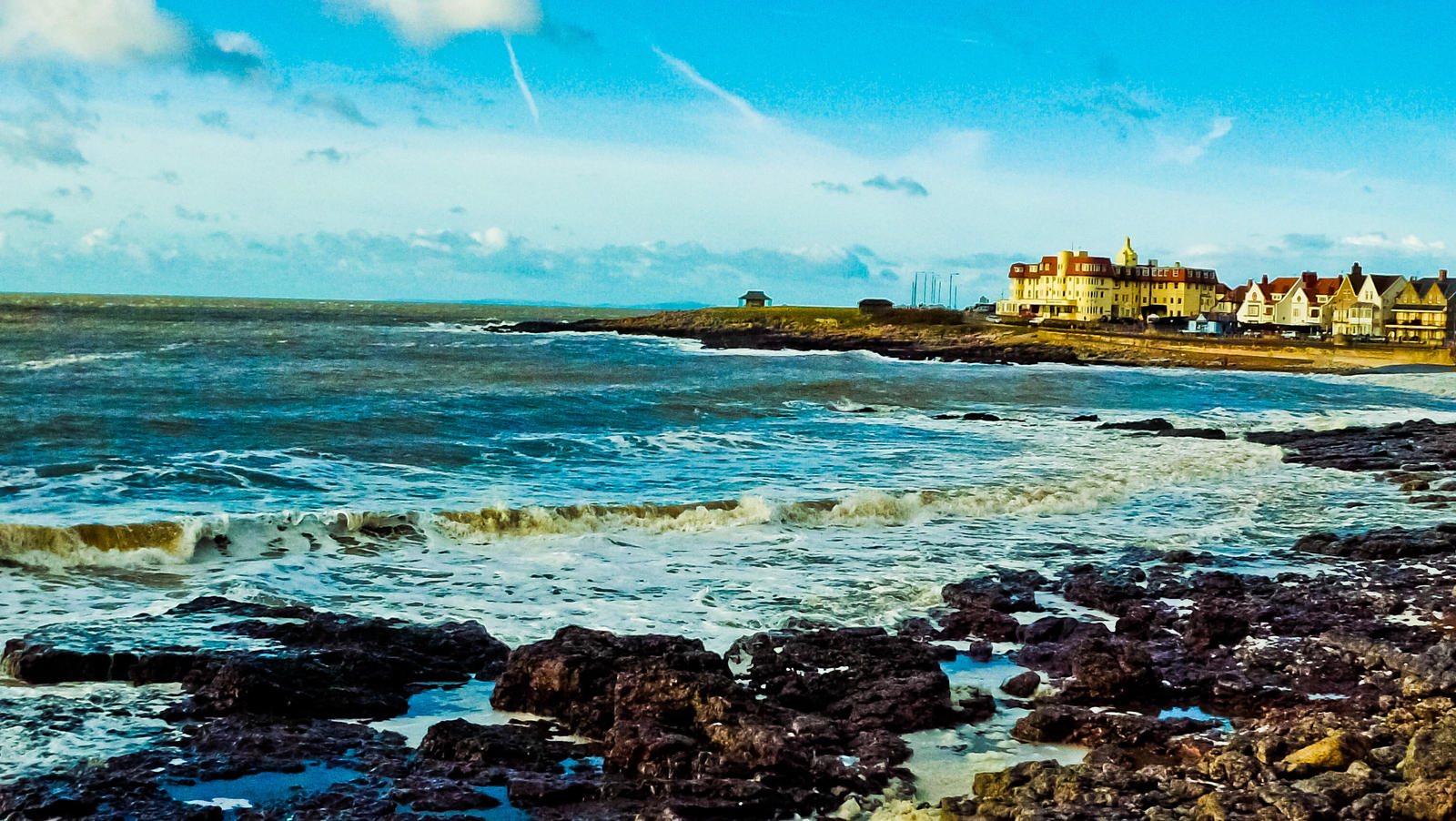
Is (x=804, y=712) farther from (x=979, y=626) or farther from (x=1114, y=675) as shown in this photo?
(x=979, y=626)

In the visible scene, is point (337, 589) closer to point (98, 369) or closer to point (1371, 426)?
point (1371, 426)

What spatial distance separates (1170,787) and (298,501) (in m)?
15.3

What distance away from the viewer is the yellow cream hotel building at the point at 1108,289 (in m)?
123

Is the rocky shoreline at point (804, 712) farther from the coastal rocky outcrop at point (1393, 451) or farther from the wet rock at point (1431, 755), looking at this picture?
the coastal rocky outcrop at point (1393, 451)

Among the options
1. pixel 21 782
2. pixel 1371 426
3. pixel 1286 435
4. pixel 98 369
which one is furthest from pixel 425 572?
pixel 98 369

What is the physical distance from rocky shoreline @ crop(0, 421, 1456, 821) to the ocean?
802 millimetres

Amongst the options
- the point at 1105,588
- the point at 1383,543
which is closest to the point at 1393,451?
the point at 1383,543

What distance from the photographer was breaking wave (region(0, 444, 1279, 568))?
49.2 feet

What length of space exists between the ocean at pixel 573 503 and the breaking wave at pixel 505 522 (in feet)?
0.19

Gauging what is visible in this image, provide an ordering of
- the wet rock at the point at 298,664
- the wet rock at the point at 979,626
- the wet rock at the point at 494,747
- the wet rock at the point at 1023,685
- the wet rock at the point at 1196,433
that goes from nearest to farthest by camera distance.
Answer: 1. the wet rock at the point at 494,747
2. the wet rock at the point at 298,664
3. the wet rock at the point at 1023,685
4. the wet rock at the point at 979,626
5. the wet rock at the point at 1196,433

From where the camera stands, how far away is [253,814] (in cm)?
704

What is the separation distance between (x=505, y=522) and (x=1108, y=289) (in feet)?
386

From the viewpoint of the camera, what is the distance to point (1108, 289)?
125 metres

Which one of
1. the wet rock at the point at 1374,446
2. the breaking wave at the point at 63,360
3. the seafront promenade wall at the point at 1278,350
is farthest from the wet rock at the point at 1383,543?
the seafront promenade wall at the point at 1278,350
